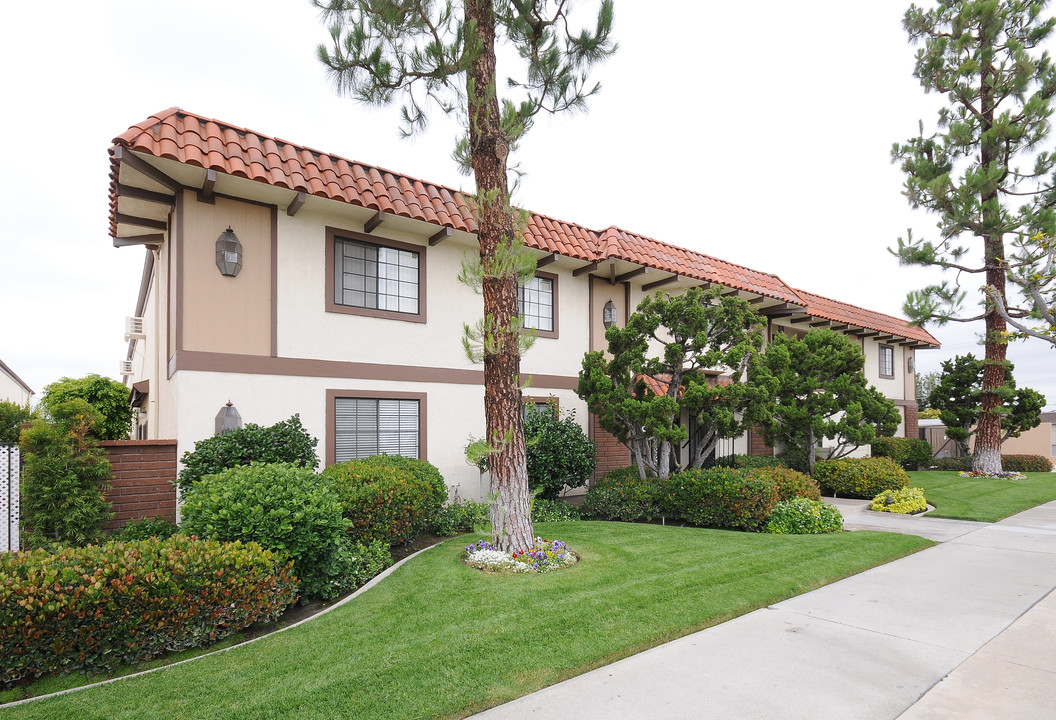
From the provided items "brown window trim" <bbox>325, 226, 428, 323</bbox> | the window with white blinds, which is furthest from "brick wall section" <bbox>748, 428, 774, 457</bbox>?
"brown window trim" <bbox>325, 226, 428, 323</bbox>

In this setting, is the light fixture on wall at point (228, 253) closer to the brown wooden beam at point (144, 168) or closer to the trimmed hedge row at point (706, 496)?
the brown wooden beam at point (144, 168)

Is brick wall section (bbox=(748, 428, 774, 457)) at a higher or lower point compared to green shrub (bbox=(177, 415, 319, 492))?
lower

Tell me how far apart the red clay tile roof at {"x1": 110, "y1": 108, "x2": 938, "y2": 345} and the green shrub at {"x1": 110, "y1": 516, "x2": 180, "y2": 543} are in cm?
477

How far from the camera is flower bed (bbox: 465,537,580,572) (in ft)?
22.1

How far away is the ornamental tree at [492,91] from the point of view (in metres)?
7.06

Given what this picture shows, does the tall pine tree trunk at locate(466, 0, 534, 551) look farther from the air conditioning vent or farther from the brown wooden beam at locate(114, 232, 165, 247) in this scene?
the air conditioning vent

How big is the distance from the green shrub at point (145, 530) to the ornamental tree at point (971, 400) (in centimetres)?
2228

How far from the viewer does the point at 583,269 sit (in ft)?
43.2

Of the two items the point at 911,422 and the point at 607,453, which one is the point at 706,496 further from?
the point at 911,422

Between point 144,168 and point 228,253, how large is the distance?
150 centimetres

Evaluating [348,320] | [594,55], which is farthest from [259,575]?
[594,55]

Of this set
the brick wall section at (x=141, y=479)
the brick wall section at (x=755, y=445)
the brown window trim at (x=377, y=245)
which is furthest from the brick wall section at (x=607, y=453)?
the brick wall section at (x=141, y=479)

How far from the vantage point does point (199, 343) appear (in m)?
8.56

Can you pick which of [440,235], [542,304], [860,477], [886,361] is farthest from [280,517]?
[886,361]
